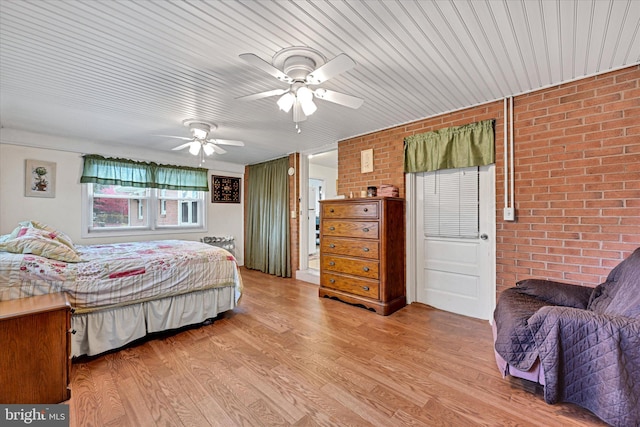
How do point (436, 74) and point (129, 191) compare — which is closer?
point (436, 74)

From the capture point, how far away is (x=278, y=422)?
1453 mm

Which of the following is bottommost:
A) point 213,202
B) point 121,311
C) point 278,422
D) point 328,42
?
point 278,422

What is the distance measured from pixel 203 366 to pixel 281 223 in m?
3.15

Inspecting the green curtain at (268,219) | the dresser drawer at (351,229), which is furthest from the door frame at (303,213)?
the dresser drawer at (351,229)

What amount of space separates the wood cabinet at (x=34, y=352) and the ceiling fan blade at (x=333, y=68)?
87.1 inches

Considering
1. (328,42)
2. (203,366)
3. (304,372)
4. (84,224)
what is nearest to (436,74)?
(328,42)

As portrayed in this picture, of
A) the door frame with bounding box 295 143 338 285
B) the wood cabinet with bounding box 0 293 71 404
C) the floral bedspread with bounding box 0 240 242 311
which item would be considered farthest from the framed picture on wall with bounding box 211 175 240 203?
the wood cabinet with bounding box 0 293 71 404

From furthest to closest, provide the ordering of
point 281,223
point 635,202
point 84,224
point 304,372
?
point 281,223, point 84,224, point 635,202, point 304,372

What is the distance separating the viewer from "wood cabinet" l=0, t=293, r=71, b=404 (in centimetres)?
148

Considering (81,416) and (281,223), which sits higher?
(281,223)

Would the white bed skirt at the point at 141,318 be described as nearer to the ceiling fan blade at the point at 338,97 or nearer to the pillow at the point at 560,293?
the ceiling fan blade at the point at 338,97

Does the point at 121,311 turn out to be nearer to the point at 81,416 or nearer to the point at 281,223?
the point at 81,416

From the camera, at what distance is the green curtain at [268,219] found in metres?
4.94

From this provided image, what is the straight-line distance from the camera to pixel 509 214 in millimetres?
2551
